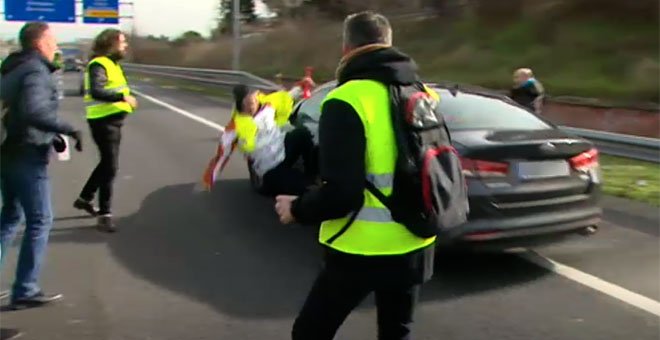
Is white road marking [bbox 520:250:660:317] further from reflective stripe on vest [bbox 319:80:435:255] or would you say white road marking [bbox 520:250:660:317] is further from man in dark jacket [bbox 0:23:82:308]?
man in dark jacket [bbox 0:23:82:308]

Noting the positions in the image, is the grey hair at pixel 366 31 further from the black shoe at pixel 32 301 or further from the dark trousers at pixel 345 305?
the black shoe at pixel 32 301

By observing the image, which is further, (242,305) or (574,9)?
(574,9)

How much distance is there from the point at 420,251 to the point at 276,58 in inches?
1683

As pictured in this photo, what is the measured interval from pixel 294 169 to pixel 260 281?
4.67 ft

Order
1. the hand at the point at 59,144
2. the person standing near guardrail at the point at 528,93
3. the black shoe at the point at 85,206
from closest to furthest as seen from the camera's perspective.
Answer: the hand at the point at 59,144 → the black shoe at the point at 85,206 → the person standing near guardrail at the point at 528,93

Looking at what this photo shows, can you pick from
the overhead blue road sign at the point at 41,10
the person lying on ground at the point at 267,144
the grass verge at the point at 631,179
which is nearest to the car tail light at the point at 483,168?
the person lying on ground at the point at 267,144

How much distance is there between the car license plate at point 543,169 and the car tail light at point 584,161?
0.26 feet

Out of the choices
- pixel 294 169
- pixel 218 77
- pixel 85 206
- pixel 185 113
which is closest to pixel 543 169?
pixel 294 169

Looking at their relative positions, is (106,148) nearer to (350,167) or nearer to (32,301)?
(32,301)

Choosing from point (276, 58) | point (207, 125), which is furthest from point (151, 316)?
point (276, 58)

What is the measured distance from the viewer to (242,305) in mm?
5484

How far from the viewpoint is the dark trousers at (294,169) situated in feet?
13.2

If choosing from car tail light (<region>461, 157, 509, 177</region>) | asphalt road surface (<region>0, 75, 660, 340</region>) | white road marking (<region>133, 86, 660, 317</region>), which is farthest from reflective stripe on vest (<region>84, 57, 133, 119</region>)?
white road marking (<region>133, 86, 660, 317</region>)

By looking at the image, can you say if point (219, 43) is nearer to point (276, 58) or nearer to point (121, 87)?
point (276, 58)
